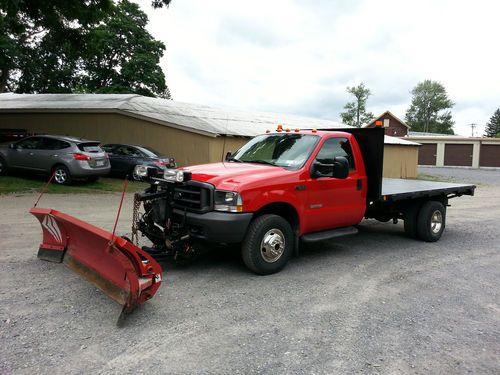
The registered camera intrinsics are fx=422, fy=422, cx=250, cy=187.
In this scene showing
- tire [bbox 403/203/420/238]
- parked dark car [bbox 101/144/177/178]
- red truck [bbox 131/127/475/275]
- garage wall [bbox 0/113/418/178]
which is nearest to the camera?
red truck [bbox 131/127/475/275]

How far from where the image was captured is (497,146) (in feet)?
140

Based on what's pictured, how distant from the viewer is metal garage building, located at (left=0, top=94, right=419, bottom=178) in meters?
17.5

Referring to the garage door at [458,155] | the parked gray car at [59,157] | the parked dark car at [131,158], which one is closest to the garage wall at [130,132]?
the parked dark car at [131,158]

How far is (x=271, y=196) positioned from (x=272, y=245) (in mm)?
650

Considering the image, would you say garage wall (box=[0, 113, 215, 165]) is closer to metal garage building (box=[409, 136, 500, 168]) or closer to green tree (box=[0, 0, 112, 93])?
green tree (box=[0, 0, 112, 93])

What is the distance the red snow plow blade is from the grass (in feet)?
27.0

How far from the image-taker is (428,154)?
151 ft

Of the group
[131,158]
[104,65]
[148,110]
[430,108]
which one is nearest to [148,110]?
[148,110]

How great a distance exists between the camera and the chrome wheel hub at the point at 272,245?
5480 millimetres

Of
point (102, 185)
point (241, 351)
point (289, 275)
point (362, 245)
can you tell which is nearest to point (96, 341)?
point (241, 351)

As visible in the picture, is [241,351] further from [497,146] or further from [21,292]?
[497,146]

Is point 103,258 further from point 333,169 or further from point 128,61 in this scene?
point 128,61

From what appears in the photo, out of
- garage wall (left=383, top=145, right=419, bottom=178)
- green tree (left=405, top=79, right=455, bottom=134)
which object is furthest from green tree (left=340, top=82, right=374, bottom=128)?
garage wall (left=383, top=145, right=419, bottom=178)

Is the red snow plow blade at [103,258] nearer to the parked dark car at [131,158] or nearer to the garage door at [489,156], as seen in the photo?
the parked dark car at [131,158]
